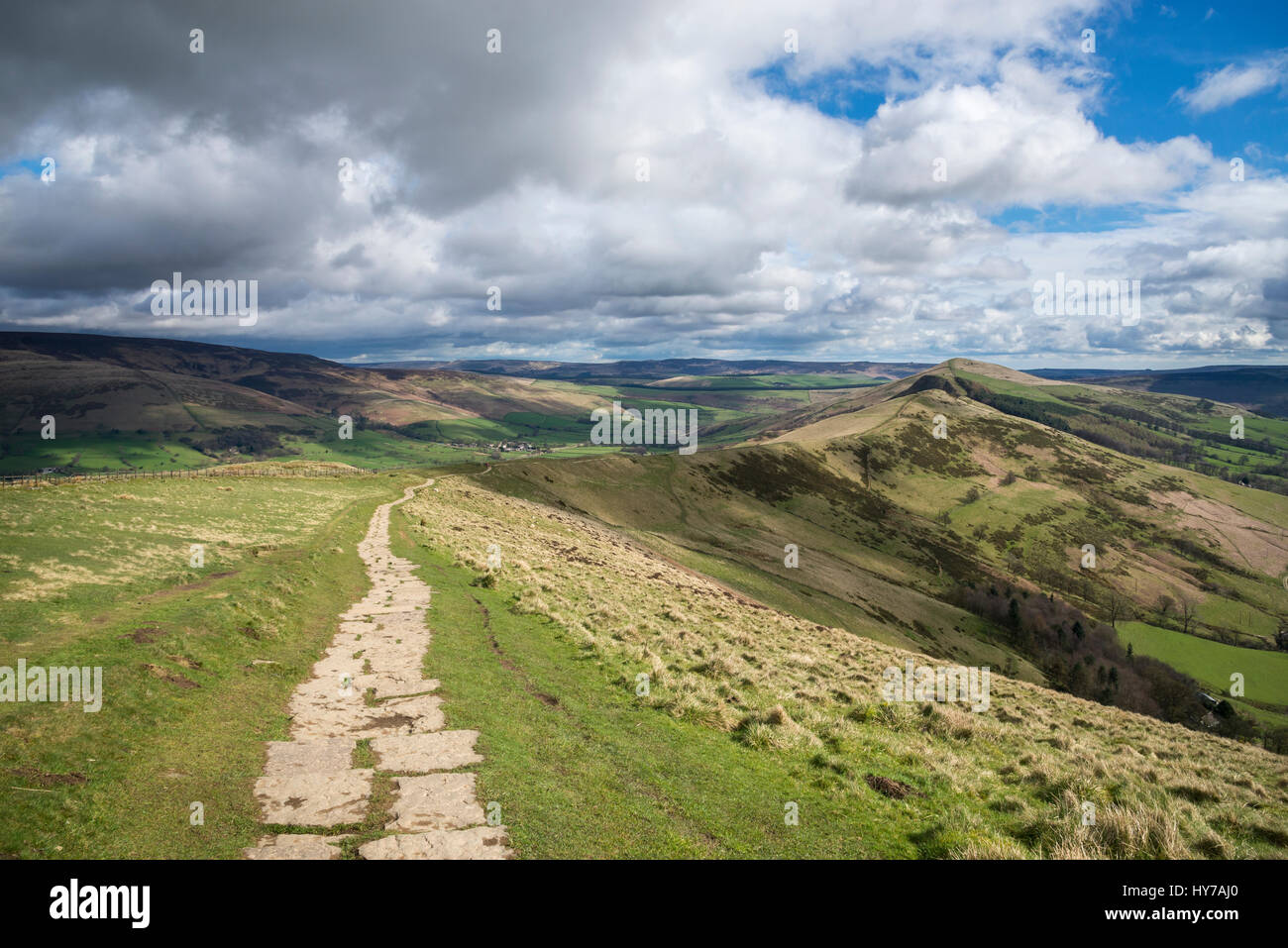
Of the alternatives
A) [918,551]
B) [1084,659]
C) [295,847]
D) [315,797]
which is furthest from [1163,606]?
[295,847]

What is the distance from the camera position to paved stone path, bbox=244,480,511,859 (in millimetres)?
9422

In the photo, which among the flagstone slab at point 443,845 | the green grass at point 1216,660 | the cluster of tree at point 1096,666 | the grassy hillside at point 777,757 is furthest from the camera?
the green grass at point 1216,660

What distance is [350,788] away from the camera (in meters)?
11.2

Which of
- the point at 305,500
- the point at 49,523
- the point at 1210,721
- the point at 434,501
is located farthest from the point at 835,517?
the point at 49,523

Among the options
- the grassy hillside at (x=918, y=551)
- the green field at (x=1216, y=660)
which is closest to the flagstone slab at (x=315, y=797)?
the grassy hillside at (x=918, y=551)

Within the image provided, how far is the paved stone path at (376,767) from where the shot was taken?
9.42 meters

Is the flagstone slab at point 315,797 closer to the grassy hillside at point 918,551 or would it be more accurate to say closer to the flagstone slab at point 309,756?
the flagstone slab at point 309,756

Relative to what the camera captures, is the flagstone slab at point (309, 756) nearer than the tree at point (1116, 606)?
Yes

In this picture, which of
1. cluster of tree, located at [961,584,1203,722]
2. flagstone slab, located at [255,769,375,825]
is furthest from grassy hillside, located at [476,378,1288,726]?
flagstone slab, located at [255,769,375,825]

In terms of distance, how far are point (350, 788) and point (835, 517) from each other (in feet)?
435

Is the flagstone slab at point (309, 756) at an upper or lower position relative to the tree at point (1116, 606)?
upper
